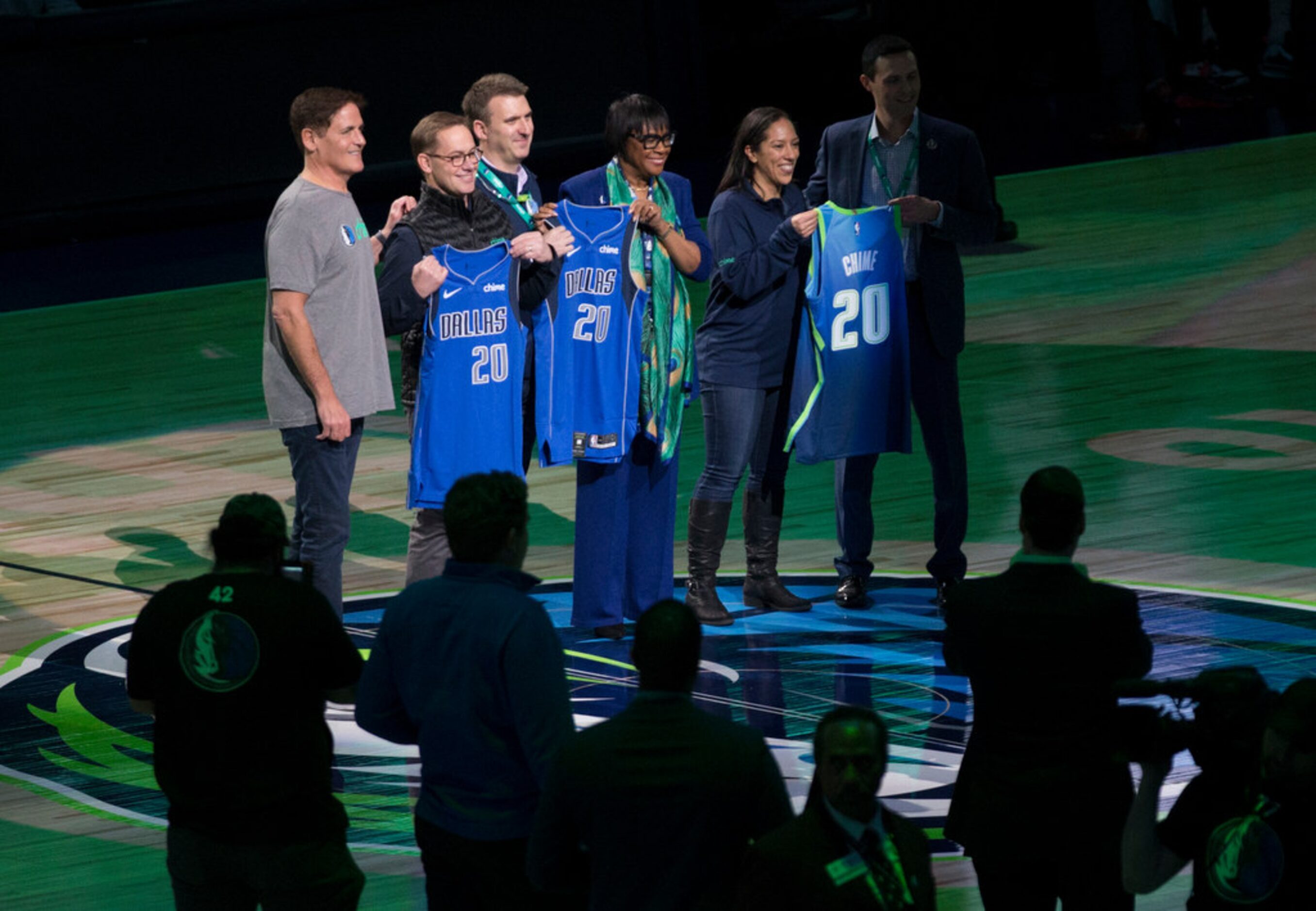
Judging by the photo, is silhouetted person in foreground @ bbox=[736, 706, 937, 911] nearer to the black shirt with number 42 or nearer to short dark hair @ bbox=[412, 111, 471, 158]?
the black shirt with number 42

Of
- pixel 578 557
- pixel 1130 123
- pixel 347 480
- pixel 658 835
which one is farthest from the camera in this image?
pixel 1130 123

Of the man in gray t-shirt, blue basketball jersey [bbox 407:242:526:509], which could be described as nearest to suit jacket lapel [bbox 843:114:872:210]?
blue basketball jersey [bbox 407:242:526:509]

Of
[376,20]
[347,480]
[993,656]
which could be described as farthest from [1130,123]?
[993,656]

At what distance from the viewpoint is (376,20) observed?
56.6 feet

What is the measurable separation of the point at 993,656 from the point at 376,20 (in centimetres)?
1445

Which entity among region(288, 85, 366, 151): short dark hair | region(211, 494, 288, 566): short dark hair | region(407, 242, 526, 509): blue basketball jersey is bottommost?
region(211, 494, 288, 566): short dark hair

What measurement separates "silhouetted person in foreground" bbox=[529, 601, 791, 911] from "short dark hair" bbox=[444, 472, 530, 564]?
0.43 metres

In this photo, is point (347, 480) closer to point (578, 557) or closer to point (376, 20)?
point (578, 557)

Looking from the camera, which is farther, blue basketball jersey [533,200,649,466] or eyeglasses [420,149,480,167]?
blue basketball jersey [533,200,649,466]

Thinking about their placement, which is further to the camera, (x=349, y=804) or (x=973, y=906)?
(x=349, y=804)

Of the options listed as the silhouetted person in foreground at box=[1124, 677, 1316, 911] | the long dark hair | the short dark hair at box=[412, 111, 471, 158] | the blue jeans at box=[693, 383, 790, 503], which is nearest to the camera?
the silhouetted person in foreground at box=[1124, 677, 1316, 911]

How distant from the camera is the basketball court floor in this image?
222 inches

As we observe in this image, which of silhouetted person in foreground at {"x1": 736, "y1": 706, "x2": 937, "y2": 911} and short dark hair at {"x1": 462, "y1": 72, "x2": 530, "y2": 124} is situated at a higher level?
short dark hair at {"x1": 462, "y1": 72, "x2": 530, "y2": 124}

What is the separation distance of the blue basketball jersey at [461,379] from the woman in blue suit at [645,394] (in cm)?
50
